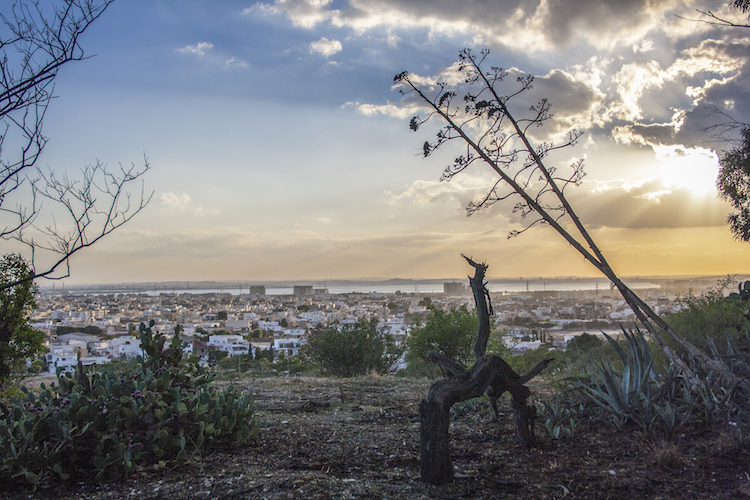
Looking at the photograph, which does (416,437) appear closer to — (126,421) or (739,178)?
(126,421)

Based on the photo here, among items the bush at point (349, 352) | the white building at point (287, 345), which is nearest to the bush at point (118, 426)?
the bush at point (349, 352)

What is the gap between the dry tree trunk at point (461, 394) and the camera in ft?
10.2

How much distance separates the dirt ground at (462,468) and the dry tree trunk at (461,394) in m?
0.13

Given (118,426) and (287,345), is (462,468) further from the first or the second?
(287,345)

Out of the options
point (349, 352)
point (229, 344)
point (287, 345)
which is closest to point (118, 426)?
point (349, 352)

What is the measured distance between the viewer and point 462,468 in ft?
11.3

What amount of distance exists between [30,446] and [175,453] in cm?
99

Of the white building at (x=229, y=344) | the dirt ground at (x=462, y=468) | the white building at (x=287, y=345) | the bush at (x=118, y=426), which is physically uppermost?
the bush at (x=118, y=426)

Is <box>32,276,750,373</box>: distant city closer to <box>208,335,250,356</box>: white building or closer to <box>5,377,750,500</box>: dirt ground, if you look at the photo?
<box>208,335,250,356</box>: white building

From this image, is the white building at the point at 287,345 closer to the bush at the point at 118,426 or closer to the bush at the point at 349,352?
the bush at the point at 349,352

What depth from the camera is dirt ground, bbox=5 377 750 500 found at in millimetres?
3020

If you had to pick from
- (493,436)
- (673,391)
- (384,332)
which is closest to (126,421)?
(493,436)

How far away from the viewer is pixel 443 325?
12.1 metres

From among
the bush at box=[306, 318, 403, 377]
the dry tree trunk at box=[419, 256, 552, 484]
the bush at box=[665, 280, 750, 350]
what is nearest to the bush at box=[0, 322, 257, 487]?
the dry tree trunk at box=[419, 256, 552, 484]
